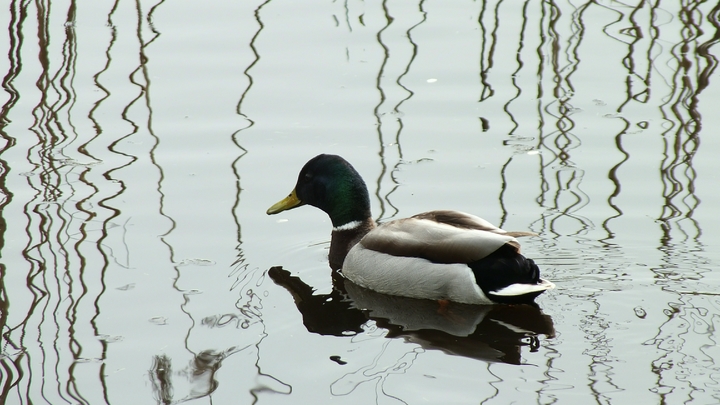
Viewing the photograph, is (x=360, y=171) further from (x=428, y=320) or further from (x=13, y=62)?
(x=13, y=62)

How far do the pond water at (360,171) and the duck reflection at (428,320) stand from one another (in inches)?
0.8

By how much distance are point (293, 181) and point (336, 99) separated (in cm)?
129

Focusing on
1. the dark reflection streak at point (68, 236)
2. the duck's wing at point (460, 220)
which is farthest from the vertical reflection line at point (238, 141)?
the duck's wing at point (460, 220)

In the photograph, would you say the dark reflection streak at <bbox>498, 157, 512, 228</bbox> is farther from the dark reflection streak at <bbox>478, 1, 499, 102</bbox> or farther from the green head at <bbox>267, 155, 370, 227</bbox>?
the dark reflection streak at <bbox>478, 1, 499, 102</bbox>

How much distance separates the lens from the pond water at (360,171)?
17.7 ft

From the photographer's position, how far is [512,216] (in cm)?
716

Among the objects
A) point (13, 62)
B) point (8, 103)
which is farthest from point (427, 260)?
point (13, 62)

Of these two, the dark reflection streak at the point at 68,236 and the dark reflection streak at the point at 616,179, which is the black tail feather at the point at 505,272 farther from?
the dark reflection streak at the point at 68,236

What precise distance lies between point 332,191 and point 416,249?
1.00 m

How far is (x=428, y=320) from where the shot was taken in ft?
20.1

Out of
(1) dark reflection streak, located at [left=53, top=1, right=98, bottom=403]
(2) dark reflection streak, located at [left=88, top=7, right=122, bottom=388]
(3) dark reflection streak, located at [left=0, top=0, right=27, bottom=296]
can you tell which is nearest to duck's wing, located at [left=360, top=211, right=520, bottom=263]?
(2) dark reflection streak, located at [left=88, top=7, right=122, bottom=388]

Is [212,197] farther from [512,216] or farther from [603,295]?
[603,295]

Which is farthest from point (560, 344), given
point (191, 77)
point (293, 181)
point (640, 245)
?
point (191, 77)

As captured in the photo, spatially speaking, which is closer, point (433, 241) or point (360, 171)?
point (433, 241)
